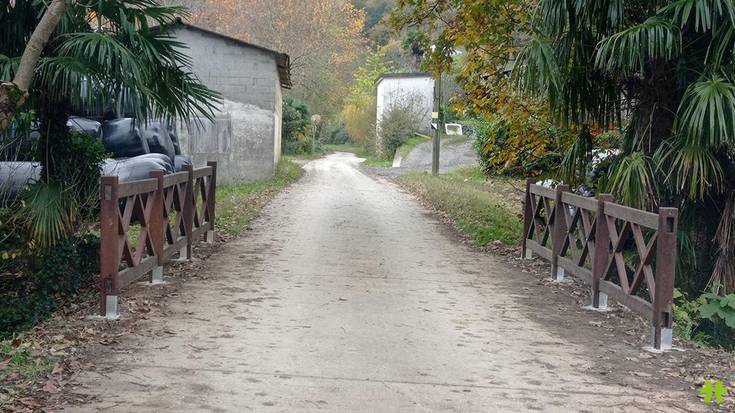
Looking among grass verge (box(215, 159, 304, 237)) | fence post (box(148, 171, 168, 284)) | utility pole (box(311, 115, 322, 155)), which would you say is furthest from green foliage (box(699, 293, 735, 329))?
utility pole (box(311, 115, 322, 155))

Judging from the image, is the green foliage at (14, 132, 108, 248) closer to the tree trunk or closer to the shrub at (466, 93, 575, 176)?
the tree trunk

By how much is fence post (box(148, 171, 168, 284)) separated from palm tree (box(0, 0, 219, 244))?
0.74m

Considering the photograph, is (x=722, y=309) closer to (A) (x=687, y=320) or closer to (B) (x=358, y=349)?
(A) (x=687, y=320)

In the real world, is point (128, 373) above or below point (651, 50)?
below

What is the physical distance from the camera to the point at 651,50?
8.52 meters

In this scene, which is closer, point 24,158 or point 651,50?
point 651,50

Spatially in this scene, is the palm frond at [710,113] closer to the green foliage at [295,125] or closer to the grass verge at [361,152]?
the grass verge at [361,152]

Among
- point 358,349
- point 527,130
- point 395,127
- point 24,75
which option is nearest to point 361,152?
point 395,127

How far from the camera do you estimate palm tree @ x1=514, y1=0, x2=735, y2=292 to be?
852 centimetres

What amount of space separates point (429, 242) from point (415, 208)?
20.4 ft

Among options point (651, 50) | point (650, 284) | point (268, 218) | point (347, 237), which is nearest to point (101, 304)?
point (650, 284)

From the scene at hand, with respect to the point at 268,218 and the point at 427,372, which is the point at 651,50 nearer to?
the point at 427,372

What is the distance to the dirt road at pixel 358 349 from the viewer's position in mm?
5453

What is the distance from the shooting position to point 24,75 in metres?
6.14
